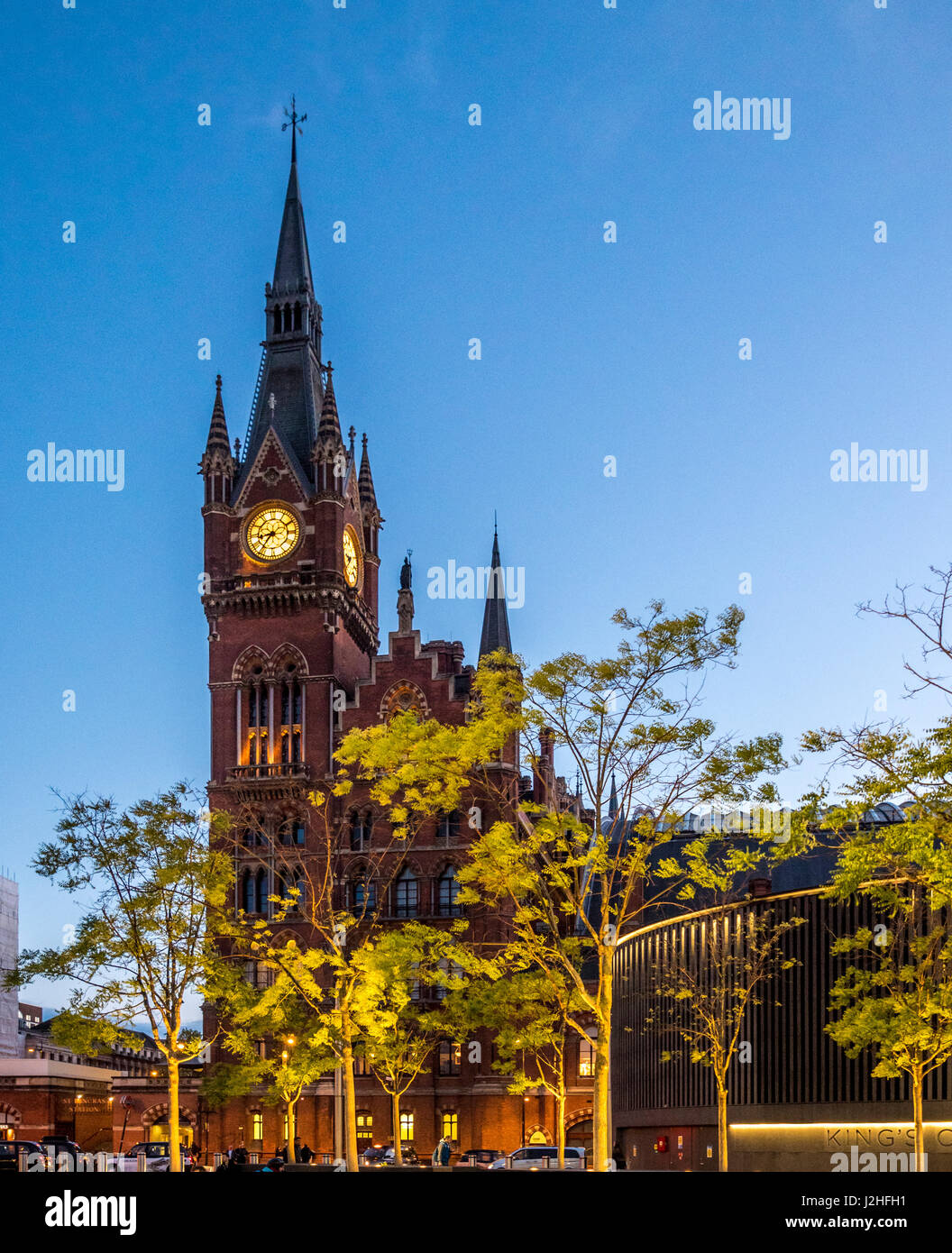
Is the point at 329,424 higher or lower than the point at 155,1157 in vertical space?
higher

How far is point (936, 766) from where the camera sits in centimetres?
2802

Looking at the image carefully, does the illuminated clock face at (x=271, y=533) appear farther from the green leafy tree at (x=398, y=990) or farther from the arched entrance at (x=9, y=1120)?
the arched entrance at (x=9, y=1120)

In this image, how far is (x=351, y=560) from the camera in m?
81.6

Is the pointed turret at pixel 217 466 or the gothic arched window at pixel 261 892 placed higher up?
the pointed turret at pixel 217 466

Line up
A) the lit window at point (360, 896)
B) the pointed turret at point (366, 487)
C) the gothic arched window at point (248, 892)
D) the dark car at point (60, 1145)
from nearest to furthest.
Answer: the dark car at point (60, 1145)
the lit window at point (360, 896)
the gothic arched window at point (248, 892)
the pointed turret at point (366, 487)

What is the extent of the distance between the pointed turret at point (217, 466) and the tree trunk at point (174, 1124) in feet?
138

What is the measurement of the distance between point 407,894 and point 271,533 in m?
20.9

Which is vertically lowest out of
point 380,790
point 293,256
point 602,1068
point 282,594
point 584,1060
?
point 584,1060

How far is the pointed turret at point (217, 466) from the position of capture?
265ft

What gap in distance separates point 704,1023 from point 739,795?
19.3 metres

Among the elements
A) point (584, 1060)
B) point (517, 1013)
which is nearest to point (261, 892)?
point (584, 1060)

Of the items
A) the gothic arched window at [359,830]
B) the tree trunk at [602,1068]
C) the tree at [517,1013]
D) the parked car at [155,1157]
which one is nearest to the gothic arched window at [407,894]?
the gothic arched window at [359,830]

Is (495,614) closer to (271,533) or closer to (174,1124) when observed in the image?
(271,533)
